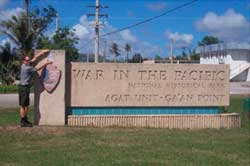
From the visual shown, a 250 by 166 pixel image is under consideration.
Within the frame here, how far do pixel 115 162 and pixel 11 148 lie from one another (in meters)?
2.43

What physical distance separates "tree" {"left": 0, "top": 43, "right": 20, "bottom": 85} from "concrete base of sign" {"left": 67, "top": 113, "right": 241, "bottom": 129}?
34253 millimetres

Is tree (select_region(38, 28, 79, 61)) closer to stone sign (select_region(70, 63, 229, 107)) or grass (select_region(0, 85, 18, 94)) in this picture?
grass (select_region(0, 85, 18, 94))

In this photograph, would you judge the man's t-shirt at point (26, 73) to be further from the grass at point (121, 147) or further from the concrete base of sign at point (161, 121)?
the concrete base of sign at point (161, 121)

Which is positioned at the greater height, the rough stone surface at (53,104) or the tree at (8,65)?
the tree at (8,65)

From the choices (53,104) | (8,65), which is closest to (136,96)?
(53,104)

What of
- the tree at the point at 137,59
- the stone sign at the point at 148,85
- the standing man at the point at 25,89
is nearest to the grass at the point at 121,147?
the standing man at the point at 25,89

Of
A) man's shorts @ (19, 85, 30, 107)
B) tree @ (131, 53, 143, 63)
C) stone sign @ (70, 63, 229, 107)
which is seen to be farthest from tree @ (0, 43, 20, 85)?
man's shorts @ (19, 85, 30, 107)

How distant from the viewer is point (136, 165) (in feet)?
26.7

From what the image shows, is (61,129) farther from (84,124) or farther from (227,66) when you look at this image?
(227,66)

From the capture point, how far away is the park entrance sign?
1266cm

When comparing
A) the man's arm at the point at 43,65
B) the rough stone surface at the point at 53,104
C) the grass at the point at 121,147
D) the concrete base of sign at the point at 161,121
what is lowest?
the grass at the point at 121,147

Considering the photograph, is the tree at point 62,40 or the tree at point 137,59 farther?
the tree at point 137,59

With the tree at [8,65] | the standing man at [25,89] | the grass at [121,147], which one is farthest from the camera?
the tree at [8,65]

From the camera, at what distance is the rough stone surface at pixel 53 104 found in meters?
12.6
